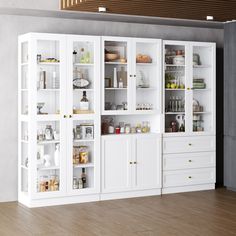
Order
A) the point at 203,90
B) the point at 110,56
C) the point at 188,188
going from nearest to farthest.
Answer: the point at 110,56, the point at 188,188, the point at 203,90

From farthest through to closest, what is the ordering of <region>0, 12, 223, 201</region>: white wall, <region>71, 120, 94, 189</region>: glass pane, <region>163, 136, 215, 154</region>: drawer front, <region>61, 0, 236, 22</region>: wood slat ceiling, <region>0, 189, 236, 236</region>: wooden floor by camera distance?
1. <region>163, 136, 215, 154</region>: drawer front
2. <region>71, 120, 94, 189</region>: glass pane
3. <region>0, 12, 223, 201</region>: white wall
4. <region>0, 189, 236, 236</region>: wooden floor
5. <region>61, 0, 236, 22</region>: wood slat ceiling

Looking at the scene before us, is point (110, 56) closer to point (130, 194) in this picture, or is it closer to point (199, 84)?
point (199, 84)

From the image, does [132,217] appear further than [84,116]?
No

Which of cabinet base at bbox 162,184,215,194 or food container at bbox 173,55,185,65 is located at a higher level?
food container at bbox 173,55,185,65

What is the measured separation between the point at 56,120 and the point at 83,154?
63cm

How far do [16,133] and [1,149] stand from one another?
0.97 ft

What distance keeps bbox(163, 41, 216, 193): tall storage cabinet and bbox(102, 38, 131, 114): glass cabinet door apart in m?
0.62

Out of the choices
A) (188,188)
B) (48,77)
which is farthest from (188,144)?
(48,77)

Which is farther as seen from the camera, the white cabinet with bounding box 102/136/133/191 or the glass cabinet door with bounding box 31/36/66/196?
the white cabinet with bounding box 102/136/133/191

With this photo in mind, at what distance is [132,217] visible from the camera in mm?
7238

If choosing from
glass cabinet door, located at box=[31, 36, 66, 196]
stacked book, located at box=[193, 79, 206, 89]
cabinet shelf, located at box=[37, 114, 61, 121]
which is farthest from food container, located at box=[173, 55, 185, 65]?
cabinet shelf, located at box=[37, 114, 61, 121]

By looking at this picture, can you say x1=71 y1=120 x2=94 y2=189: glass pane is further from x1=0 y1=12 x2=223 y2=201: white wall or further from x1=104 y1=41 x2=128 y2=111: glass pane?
x1=0 y1=12 x2=223 y2=201: white wall

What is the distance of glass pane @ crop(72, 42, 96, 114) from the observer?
320 inches

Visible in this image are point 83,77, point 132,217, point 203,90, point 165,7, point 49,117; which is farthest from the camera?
point 203,90
